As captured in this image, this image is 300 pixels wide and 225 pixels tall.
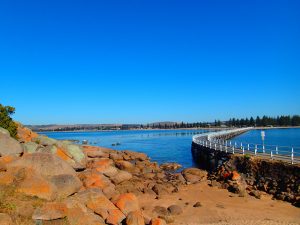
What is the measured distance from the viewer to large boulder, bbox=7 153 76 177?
14594 millimetres

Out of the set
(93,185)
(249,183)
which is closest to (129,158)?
(249,183)

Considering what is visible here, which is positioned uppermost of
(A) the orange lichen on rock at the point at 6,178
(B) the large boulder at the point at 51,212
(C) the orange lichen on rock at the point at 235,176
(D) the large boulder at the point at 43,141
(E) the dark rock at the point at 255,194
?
(D) the large boulder at the point at 43,141

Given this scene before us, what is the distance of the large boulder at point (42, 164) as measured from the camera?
14594 mm

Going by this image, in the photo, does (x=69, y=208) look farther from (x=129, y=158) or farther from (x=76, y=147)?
(x=129, y=158)

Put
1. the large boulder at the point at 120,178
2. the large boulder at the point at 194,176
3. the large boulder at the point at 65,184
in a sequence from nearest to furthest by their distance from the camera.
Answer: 1. the large boulder at the point at 65,184
2. the large boulder at the point at 120,178
3. the large boulder at the point at 194,176

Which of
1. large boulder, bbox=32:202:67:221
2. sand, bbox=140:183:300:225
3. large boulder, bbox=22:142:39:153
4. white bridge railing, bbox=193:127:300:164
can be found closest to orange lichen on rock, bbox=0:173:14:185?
large boulder, bbox=32:202:67:221

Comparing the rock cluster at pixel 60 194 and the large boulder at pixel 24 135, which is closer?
the rock cluster at pixel 60 194

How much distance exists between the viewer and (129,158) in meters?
37.6

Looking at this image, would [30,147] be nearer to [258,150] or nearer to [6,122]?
[6,122]

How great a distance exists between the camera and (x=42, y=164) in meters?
14.9

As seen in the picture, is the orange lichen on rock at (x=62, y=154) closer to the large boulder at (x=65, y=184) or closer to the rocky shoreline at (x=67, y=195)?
the rocky shoreline at (x=67, y=195)

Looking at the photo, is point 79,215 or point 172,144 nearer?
point 79,215

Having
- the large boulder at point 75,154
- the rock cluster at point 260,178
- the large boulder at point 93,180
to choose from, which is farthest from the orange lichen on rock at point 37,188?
the rock cluster at point 260,178

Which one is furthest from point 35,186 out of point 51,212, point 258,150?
point 258,150
